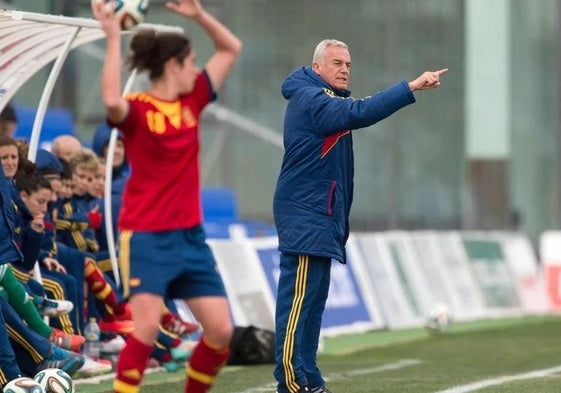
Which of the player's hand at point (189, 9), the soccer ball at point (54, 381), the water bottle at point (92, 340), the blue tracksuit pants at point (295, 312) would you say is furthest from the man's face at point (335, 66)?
the water bottle at point (92, 340)

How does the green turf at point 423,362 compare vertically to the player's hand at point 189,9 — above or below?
below

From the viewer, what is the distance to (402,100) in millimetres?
9383

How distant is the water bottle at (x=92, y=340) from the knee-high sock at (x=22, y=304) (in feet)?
5.84

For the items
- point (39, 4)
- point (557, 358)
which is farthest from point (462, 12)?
point (557, 358)

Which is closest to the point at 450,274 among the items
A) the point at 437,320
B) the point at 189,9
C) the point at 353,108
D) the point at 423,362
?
the point at 437,320

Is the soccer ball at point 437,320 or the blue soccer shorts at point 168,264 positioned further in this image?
the soccer ball at point 437,320

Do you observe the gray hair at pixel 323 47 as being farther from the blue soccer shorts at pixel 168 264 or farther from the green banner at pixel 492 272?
the green banner at pixel 492 272

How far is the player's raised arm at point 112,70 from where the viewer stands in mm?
7867

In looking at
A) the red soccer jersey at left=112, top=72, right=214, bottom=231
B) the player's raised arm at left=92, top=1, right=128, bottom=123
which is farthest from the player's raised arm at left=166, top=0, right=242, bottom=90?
the player's raised arm at left=92, top=1, right=128, bottom=123

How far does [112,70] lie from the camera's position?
7.91 metres

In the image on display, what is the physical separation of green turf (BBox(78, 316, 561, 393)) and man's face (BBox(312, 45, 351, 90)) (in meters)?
2.15

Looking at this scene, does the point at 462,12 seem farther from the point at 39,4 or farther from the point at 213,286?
the point at 213,286

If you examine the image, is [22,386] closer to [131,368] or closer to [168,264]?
[131,368]

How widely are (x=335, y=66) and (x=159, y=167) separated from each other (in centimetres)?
213
